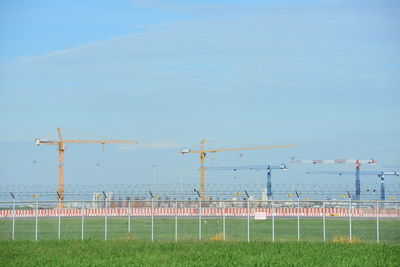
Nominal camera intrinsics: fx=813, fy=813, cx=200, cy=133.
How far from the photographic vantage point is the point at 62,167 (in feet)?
555

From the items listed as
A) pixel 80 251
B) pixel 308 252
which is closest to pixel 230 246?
pixel 308 252

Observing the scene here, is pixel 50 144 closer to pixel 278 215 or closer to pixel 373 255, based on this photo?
pixel 278 215

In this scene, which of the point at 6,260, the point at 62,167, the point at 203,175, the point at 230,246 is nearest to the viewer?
the point at 6,260

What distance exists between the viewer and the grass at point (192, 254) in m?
32.9

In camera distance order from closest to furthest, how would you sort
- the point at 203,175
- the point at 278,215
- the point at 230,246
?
the point at 230,246 < the point at 278,215 < the point at 203,175

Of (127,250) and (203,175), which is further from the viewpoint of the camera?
(203,175)

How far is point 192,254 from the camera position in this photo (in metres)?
36.4

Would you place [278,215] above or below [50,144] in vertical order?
below

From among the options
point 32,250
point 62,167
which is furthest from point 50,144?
point 32,250

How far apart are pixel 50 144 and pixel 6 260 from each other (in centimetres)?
13770

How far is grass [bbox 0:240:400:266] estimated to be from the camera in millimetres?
32906

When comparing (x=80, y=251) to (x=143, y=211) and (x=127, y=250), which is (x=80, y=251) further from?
(x=143, y=211)

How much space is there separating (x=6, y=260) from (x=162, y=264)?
711 cm

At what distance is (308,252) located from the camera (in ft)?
121
